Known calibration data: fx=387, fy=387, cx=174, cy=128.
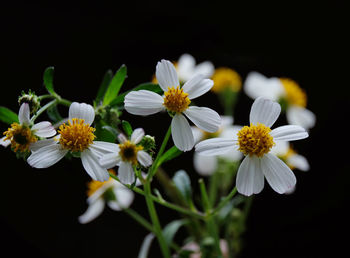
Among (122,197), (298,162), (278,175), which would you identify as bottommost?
(122,197)

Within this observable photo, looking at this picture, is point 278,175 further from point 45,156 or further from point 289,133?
point 45,156

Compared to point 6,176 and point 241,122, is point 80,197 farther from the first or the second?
point 241,122

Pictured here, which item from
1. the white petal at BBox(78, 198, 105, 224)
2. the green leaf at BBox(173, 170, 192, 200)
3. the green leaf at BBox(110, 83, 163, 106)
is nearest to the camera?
the green leaf at BBox(110, 83, 163, 106)

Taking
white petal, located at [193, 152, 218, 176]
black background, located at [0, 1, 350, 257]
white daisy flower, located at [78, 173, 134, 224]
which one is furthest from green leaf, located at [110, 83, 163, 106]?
black background, located at [0, 1, 350, 257]

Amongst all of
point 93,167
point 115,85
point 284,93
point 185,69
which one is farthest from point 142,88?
point 284,93

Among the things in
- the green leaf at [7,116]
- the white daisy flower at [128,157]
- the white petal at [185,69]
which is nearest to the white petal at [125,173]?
the white daisy flower at [128,157]

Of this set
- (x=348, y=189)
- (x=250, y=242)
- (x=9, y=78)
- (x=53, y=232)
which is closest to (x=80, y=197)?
(x=53, y=232)

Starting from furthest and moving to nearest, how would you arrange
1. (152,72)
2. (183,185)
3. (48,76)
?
(152,72), (183,185), (48,76)

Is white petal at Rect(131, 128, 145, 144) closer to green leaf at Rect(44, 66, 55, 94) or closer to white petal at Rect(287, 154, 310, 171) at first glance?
green leaf at Rect(44, 66, 55, 94)
